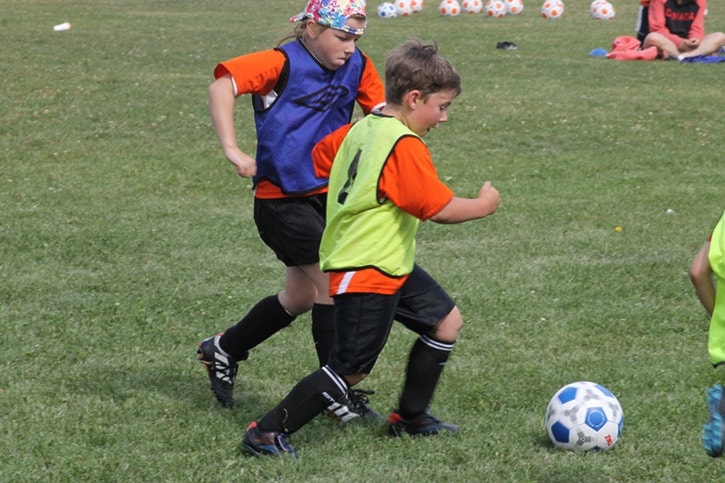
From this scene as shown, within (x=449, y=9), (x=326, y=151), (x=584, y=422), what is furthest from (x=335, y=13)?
(x=449, y=9)

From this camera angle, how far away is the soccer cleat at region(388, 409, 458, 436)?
4.93 meters

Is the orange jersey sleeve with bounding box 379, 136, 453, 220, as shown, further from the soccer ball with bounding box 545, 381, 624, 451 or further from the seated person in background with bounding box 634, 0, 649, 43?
the seated person in background with bounding box 634, 0, 649, 43

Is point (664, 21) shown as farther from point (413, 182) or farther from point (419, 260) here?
point (413, 182)

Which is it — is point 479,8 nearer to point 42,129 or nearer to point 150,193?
point 42,129

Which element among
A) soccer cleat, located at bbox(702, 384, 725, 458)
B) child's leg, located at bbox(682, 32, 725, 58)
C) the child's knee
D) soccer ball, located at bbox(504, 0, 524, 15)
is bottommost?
soccer ball, located at bbox(504, 0, 524, 15)

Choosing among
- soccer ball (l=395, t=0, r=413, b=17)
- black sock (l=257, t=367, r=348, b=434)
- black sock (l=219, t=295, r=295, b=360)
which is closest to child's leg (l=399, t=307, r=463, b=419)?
black sock (l=257, t=367, r=348, b=434)

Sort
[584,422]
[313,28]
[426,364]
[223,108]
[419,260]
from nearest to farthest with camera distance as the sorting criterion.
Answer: [584,422], [426,364], [223,108], [313,28], [419,260]

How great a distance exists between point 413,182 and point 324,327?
1123mm

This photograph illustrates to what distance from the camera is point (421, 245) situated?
28.5 feet

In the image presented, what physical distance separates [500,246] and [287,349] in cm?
282

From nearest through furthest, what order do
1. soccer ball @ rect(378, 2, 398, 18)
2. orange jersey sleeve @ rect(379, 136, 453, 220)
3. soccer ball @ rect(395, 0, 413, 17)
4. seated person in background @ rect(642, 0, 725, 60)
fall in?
1. orange jersey sleeve @ rect(379, 136, 453, 220)
2. seated person in background @ rect(642, 0, 725, 60)
3. soccer ball @ rect(378, 2, 398, 18)
4. soccer ball @ rect(395, 0, 413, 17)

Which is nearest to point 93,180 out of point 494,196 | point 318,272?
point 318,272

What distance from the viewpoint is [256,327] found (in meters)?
5.39

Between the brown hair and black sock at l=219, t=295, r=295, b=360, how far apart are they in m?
1.29
